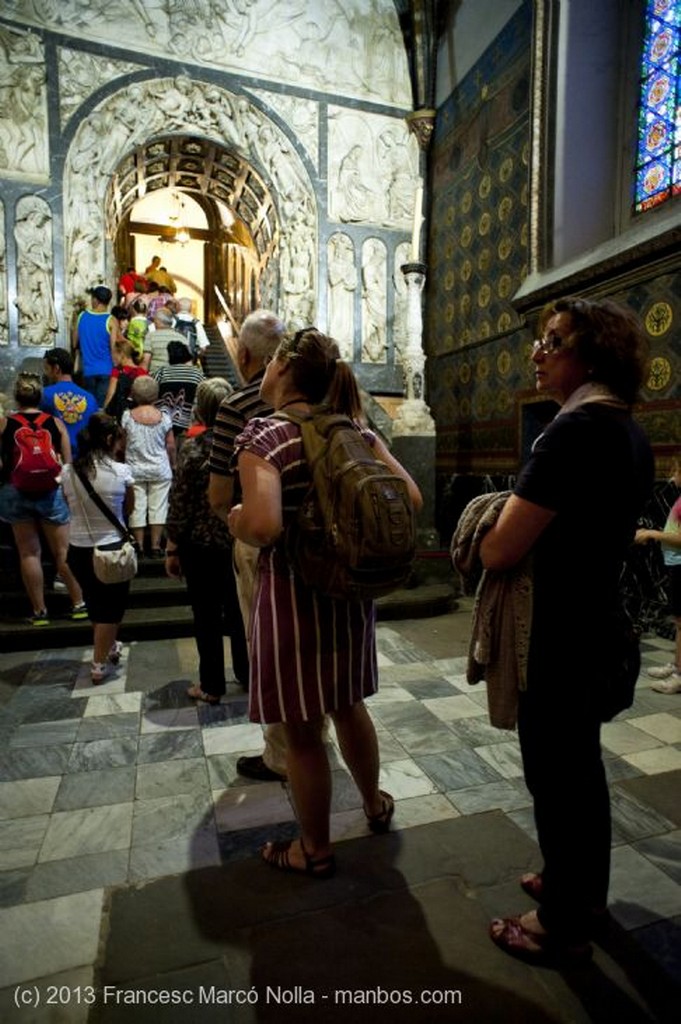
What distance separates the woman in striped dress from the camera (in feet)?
5.35

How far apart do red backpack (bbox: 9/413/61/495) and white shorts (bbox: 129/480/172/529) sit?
1038 mm

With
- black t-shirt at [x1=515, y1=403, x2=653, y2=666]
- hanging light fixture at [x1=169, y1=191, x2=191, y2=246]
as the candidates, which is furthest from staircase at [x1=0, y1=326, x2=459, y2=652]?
hanging light fixture at [x1=169, y1=191, x2=191, y2=246]

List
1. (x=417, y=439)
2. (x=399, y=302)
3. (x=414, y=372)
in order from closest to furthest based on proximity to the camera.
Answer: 1. (x=417, y=439)
2. (x=414, y=372)
3. (x=399, y=302)

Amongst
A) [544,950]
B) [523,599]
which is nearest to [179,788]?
[544,950]

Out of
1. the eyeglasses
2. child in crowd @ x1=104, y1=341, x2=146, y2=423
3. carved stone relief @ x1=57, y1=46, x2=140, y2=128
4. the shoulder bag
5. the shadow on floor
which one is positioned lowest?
the shadow on floor

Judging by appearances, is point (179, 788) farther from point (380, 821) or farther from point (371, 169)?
point (371, 169)

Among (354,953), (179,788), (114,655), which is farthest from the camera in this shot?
(114,655)

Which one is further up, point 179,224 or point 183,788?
point 179,224

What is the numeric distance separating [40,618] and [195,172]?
8.76 m

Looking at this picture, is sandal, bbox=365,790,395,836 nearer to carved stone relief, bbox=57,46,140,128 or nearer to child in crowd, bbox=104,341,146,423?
child in crowd, bbox=104,341,146,423

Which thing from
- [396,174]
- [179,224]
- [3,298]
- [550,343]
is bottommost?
[550,343]

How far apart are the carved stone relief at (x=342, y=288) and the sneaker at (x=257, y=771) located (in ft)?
25.8

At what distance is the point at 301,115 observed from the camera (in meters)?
9.29

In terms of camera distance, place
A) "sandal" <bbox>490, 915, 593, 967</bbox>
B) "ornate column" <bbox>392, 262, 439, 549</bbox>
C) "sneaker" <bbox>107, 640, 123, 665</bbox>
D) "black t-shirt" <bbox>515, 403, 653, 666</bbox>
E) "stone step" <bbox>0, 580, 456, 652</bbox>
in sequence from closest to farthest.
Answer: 1. "black t-shirt" <bbox>515, 403, 653, 666</bbox>
2. "sandal" <bbox>490, 915, 593, 967</bbox>
3. "sneaker" <bbox>107, 640, 123, 665</bbox>
4. "stone step" <bbox>0, 580, 456, 652</bbox>
5. "ornate column" <bbox>392, 262, 439, 549</bbox>
